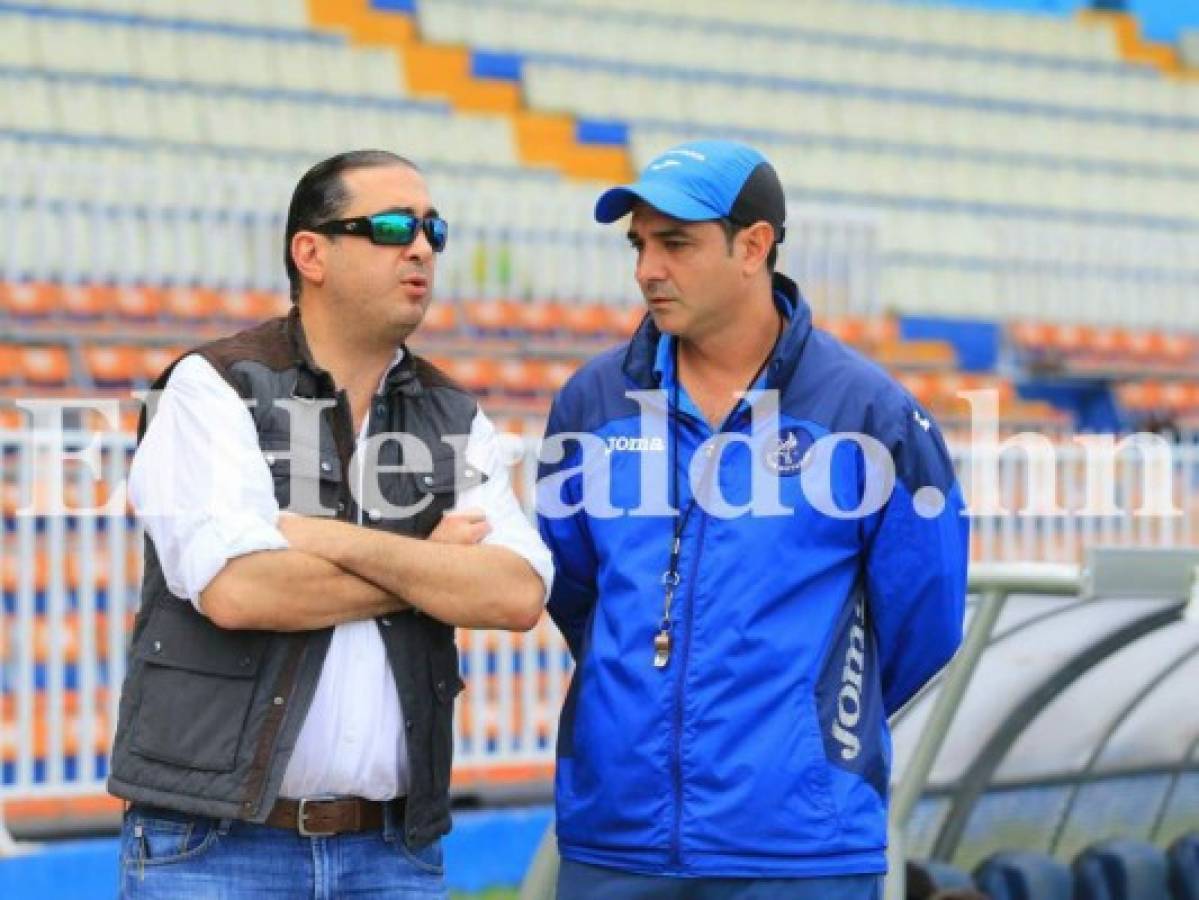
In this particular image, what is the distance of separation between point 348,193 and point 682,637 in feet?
2.47

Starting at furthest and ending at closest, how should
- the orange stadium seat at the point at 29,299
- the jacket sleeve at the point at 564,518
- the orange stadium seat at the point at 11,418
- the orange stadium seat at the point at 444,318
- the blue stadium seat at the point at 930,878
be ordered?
the orange stadium seat at the point at 444,318 → the orange stadium seat at the point at 29,299 → the orange stadium seat at the point at 11,418 → the blue stadium seat at the point at 930,878 → the jacket sleeve at the point at 564,518

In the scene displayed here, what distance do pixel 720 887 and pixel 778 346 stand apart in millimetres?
740

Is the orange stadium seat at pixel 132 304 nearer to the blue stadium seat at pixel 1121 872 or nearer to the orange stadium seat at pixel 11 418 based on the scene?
the orange stadium seat at pixel 11 418

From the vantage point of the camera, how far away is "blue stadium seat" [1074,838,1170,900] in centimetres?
457

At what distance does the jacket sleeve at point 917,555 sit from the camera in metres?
3.26

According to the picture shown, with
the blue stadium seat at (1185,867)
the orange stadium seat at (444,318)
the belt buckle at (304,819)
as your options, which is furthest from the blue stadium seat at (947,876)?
the orange stadium seat at (444,318)

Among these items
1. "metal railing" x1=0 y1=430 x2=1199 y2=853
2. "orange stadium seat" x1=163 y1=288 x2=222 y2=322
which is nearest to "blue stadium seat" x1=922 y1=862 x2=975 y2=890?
"metal railing" x1=0 y1=430 x2=1199 y2=853

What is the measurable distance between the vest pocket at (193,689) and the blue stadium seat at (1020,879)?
1874mm

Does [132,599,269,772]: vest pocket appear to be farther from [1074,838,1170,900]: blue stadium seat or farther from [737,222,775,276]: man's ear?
[1074,838,1170,900]: blue stadium seat

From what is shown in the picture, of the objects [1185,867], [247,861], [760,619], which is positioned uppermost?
[760,619]

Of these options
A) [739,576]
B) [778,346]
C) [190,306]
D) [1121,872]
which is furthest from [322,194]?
[190,306]

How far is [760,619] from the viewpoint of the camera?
3.19m

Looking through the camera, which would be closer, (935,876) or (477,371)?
(935,876)

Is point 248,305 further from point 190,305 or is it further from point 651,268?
point 651,268
